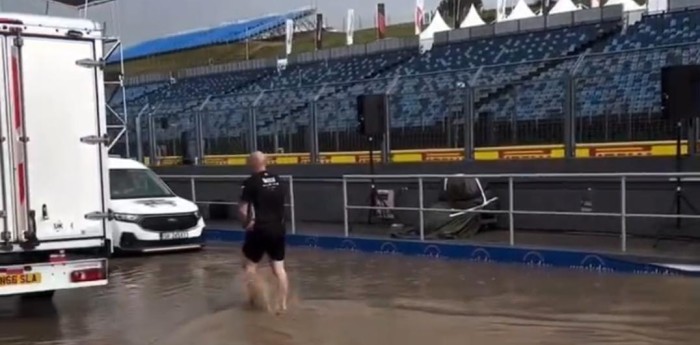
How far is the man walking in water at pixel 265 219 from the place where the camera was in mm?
9125

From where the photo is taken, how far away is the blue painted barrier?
439 inches

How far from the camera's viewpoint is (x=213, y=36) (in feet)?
198

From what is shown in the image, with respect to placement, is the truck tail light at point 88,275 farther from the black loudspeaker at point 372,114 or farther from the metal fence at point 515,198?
the black loudspeaker at point 372,114

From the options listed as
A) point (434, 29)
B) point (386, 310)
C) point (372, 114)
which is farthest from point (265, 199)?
point (434, 29)

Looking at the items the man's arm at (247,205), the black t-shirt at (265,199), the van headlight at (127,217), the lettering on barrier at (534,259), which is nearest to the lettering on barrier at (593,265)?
the lettering on barrier at (534,259)

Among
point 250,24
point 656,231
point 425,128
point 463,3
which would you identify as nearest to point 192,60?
point 250,24

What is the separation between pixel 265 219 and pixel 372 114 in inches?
315

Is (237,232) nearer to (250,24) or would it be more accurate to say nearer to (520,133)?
(520,133)

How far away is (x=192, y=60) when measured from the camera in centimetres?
5812

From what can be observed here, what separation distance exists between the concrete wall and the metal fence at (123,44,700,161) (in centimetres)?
57

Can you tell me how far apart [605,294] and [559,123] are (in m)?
7.19

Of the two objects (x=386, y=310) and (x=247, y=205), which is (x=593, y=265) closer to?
(x=386, y=310)

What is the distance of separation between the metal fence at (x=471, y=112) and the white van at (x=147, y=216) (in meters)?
5.27

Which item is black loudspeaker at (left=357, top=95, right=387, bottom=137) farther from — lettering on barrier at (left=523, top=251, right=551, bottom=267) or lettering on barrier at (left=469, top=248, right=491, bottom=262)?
lettering on barrier at (left=523, top=251, right=551, bottom=267)
